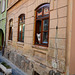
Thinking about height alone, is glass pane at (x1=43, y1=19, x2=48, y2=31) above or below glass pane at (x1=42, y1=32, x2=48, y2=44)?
above

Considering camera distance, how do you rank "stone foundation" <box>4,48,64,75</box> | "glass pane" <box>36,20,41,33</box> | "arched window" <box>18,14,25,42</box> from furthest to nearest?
"arched window" <box>18,14,25,42</box> < "glass pane" <box>36,20,41,33</box> < "stone foundation" <box>4,48,64,75</box>

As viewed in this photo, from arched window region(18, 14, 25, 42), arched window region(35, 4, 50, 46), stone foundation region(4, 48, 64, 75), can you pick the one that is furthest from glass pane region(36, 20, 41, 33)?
arched window region(18, 14, 25, 42)

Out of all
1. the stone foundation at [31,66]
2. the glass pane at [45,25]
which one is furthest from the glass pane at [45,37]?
the stone foundation at [31,66]

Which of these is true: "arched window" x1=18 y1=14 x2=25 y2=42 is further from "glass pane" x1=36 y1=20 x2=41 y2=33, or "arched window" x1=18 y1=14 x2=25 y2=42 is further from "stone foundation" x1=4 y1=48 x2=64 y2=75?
"glass pane" x1=36 y1=20 x2=41 y2=33

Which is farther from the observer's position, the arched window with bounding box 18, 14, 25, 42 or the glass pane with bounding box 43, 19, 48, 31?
the arched window with bounding box 18, 14, 25, 42

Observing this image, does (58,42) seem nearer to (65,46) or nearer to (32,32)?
(65,46)

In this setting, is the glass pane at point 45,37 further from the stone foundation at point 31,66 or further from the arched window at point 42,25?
the stone foundation at point 31,66

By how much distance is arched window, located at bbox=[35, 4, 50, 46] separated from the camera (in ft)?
14.3

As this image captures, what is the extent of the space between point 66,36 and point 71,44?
0.30m

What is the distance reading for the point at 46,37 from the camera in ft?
14.4

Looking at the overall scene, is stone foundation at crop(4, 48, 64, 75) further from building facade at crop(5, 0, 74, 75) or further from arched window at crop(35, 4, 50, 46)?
arched window at crop(35, 4, 50, 46)

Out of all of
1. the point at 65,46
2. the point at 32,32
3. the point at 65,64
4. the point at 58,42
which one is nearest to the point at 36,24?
the point at 32,32

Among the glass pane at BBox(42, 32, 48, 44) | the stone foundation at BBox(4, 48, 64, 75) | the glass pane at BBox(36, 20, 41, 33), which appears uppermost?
the glass pane at BBox(36, 20, 41, 33)

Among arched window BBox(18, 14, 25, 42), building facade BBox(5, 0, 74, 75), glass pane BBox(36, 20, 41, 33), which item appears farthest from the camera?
arched window BBox(18, 14, 25, 42)
